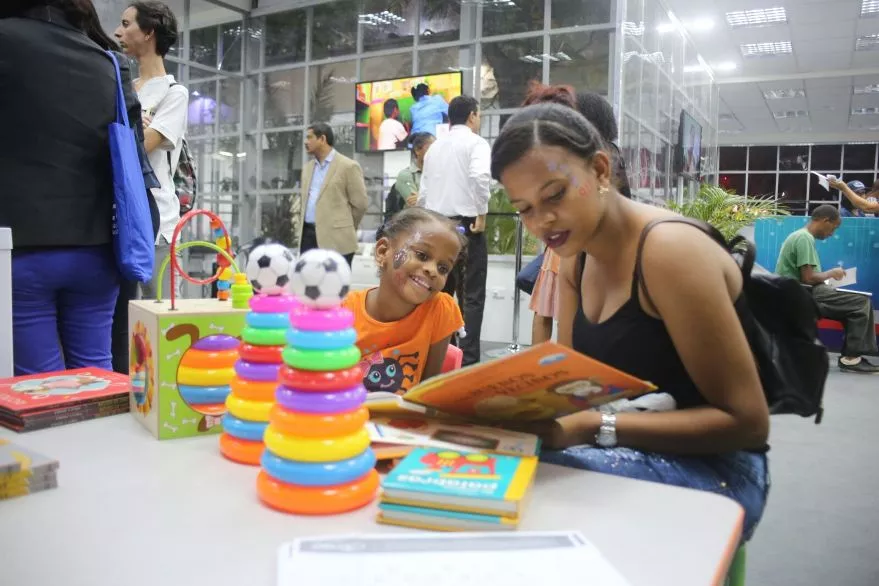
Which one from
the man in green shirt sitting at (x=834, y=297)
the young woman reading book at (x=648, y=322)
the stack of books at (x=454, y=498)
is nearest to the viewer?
the stack of books at (x=454, y=498)

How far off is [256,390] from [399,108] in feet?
18.0

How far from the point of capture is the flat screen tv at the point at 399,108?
5.80 m

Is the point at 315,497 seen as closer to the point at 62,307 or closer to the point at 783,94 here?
the point at 62,307

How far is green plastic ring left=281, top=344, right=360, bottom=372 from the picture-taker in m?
0.72

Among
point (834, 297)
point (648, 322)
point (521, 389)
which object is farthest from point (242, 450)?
point (834, 297)

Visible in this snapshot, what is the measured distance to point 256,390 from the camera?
87 centimetres

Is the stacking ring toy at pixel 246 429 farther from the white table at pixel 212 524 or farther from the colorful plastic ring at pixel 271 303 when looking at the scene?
the colorful plastic ring at pixel 271 303

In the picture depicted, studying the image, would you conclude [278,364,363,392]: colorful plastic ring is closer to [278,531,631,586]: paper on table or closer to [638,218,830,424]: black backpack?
[278,531,631,586]: paper on table

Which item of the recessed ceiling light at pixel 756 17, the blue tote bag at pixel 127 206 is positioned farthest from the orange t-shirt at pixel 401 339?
the recessed ceiling light at pixel 756 17

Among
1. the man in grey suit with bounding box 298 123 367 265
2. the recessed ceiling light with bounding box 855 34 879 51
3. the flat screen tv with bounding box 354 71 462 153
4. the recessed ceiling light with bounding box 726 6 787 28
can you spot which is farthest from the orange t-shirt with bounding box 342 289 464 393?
the recessed ceiling light with bounding box 855 34 879 51

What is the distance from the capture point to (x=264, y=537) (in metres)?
0.66

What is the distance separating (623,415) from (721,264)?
0.88ft

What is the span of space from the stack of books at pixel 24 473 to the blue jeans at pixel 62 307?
2.83 ft

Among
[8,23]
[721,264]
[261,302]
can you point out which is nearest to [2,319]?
[8,23]
